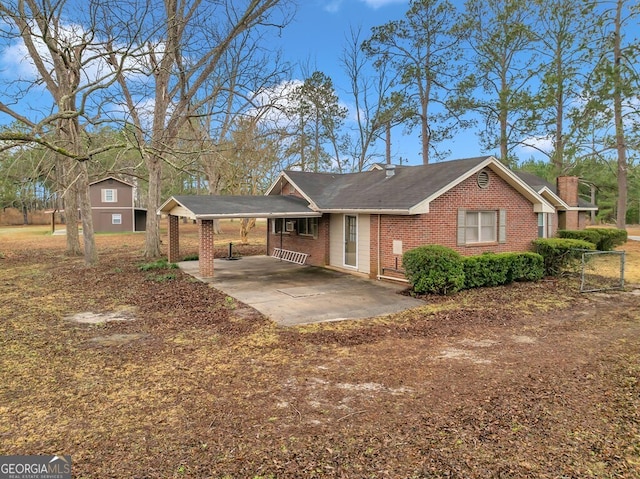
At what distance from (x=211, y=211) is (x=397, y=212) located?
19.6ft

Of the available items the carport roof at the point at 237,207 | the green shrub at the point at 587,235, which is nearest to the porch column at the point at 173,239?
the carport roof at the point at 237,207

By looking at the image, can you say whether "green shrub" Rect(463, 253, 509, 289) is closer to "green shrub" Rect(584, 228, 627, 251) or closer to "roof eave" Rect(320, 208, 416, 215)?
"roof eave" Rect(320, 208, 416, 215)

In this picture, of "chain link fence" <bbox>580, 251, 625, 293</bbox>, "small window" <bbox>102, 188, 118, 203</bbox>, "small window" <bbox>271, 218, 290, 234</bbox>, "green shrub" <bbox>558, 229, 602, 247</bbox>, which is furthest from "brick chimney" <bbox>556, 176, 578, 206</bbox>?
"small window" <bbox>102, 188, 118, 203</bbox>

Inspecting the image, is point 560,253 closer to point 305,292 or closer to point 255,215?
point 305,292

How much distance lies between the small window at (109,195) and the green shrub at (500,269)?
36.0 metres

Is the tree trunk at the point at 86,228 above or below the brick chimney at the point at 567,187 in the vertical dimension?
below

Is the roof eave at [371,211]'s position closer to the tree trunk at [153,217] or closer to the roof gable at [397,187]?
the roof gable at [397,187]

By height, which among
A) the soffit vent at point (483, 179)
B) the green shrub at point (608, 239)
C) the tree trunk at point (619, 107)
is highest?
the tree trunk at point (619, 107)

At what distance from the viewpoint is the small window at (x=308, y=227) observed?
54.3 feet

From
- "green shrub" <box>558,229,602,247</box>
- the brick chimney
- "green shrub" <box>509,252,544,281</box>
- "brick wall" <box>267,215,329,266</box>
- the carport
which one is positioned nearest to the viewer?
"green shrub" <box>509,252,544,281</box>

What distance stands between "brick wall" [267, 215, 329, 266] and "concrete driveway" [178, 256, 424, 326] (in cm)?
57

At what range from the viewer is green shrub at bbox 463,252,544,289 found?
37.3 ft

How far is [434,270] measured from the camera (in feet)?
35.2

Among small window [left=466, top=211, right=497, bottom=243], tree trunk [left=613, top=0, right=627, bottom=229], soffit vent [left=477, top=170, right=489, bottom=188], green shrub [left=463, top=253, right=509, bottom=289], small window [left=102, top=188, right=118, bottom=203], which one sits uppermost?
tree trunk [left=613, top=0, right=627, bottom=229]
